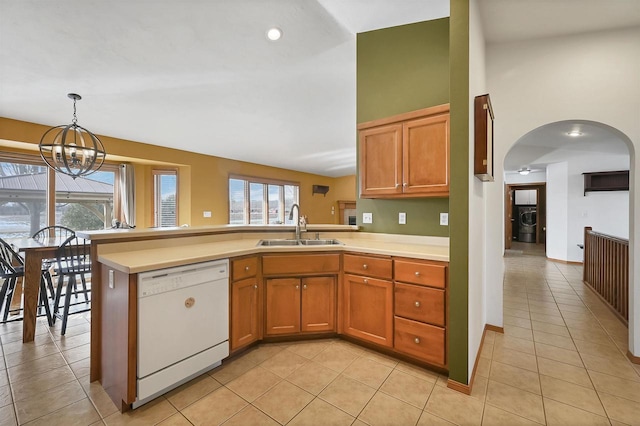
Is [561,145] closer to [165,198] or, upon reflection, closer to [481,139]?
[481,139]

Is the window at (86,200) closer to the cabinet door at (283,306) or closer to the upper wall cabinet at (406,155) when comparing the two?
the cabinet door at (283,306)

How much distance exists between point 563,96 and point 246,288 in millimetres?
3397

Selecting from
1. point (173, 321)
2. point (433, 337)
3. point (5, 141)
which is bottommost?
point (433, 337)

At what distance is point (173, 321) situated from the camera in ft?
5.82

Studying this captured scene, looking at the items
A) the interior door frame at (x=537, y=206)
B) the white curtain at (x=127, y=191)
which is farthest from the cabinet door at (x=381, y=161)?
the interior door frame at (x=537, y=206)

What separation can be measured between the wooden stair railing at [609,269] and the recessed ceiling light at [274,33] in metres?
4.30

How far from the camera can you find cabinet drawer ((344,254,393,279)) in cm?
219

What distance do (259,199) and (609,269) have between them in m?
6.92

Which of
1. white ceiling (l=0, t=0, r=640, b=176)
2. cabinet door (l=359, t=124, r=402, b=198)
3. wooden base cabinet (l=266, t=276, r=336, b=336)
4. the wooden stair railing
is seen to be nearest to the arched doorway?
the wooden stair railing

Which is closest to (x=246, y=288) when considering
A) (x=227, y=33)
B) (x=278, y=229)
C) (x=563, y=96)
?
(x=278, y=229)

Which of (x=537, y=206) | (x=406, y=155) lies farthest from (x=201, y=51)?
(x=537, y=206)

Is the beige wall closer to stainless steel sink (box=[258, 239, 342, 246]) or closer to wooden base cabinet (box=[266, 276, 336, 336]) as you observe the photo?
stainless steel sink (box=[258, 239, 342, 246])

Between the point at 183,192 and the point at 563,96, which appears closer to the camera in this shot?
the point at 563,96

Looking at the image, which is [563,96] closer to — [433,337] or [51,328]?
[433,337]
